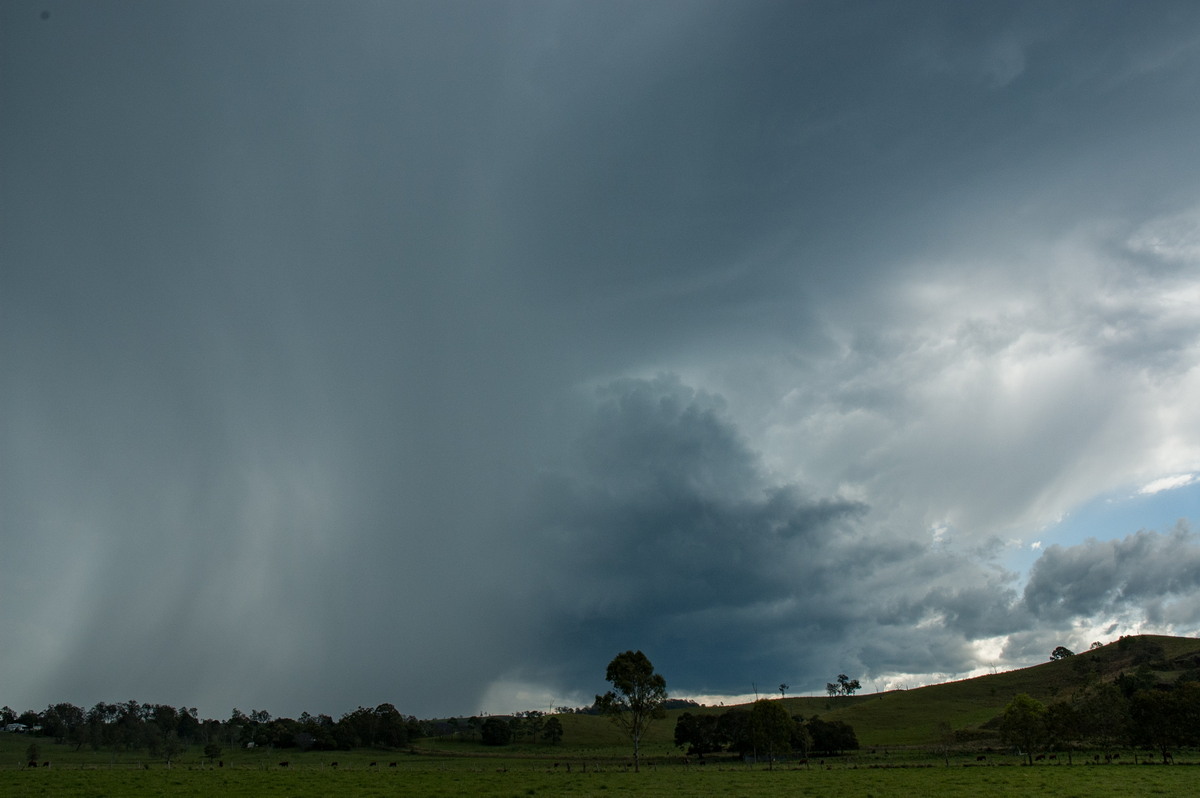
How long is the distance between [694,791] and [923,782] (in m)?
23.3

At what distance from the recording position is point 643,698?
111125 millimetres

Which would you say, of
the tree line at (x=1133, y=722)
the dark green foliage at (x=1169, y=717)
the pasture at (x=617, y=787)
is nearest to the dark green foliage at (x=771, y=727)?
the tree line at (x=1133, y=722)

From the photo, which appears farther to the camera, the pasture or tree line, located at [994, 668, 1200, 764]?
tree line, located at [994, 668, 1200, 764]

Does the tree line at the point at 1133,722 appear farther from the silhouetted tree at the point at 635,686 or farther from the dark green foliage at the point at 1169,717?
the silhouetted tree at the point at 635,686

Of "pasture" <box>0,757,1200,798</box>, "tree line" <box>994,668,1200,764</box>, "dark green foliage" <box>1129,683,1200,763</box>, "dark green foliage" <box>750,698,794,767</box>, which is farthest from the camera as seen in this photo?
"dark green foliage" <box>750,698,794,767</box>

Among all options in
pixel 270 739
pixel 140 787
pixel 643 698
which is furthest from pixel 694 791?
pixel 270 739

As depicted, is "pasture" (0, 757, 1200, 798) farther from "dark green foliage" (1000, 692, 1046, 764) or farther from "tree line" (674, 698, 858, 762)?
"tree line" (674, 698, 858, 762)

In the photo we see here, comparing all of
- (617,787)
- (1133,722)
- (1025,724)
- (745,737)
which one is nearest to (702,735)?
(745,737)

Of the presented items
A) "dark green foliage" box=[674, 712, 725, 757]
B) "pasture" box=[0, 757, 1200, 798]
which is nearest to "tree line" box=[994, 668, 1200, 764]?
"pasture" box=[0, 757, 1200, 798]

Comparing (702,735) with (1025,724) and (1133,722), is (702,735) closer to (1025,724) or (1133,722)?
(1025,724)

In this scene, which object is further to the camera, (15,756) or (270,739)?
Result: (270,739)

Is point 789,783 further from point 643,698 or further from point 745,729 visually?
point 745,729

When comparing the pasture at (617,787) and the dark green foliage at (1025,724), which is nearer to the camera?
the pasture at (617,787)

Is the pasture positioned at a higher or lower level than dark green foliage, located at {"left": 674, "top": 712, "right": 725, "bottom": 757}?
higher
